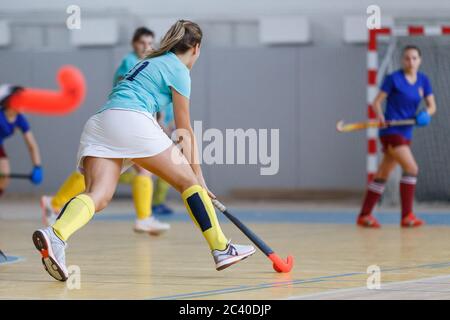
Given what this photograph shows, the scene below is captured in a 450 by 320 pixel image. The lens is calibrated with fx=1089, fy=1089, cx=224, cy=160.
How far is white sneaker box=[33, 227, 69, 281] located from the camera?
5488 millimetres

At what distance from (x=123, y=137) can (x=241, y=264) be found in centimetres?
131

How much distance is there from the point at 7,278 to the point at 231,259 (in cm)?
122

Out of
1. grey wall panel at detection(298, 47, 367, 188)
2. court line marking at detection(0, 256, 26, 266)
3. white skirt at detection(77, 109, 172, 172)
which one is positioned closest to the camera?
white skirt at detection(77, 109, 172, 172)

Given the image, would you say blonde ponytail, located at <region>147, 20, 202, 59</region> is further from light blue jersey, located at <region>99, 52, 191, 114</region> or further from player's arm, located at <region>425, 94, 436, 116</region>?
player's arm, located at <region>425, 94, 436, 116</region>

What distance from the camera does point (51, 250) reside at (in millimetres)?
5504

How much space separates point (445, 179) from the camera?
1299 centimetres

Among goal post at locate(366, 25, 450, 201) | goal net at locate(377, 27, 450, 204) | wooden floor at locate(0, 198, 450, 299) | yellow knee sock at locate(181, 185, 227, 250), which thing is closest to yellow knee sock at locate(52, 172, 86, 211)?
wooden floor at locate(0, 198, 450, 299)

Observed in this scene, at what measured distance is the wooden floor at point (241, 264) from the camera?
528 centimetres

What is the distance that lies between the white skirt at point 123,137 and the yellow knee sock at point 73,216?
0.27 meters

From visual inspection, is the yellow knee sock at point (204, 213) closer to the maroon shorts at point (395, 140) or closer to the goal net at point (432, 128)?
the maroon shorts at point (395, 140)

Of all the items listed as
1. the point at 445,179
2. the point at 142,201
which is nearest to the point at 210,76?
the point at 445,179

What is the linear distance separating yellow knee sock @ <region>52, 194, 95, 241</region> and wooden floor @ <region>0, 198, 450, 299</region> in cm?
28

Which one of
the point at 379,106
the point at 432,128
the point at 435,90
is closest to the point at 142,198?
the point at 379,106
